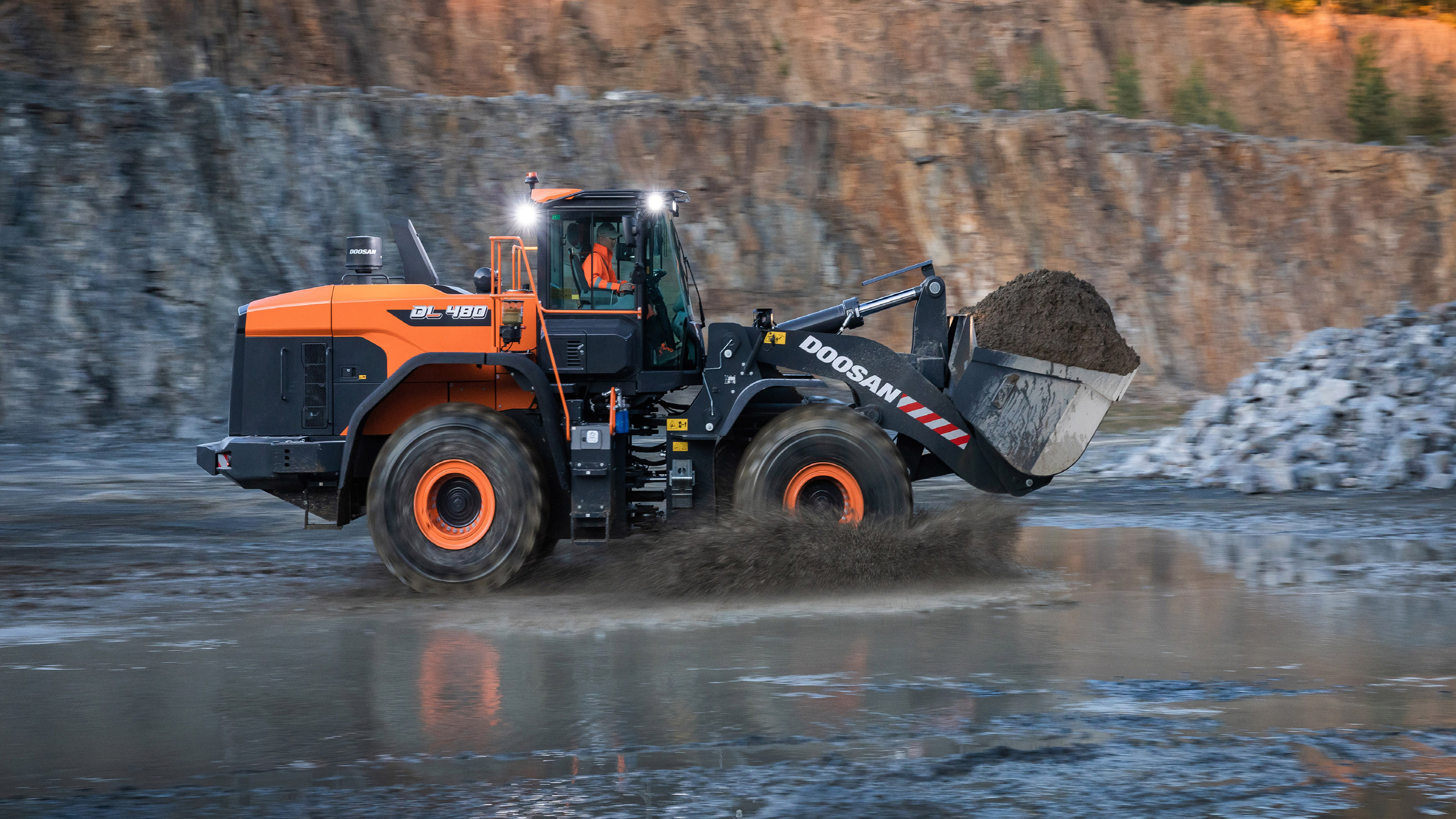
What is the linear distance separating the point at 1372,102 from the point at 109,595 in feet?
130

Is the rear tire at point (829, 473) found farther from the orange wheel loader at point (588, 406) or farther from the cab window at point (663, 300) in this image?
the cab window at point (663, 300)

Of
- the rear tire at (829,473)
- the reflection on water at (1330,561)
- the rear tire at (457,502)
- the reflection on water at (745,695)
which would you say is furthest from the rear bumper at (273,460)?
the reflection on water at (1330,561)

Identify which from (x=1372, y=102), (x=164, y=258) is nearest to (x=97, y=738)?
(x=164, y=258)

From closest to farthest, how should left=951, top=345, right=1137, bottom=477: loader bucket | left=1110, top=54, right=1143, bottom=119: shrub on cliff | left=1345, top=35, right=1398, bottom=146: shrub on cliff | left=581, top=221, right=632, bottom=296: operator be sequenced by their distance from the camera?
1. left=581, top=221, right=632, bottom=296: operator
2. left=951, top=345, right=1137, bottom=477: loader bucket
3. left=1110, top=54, right=1143, bottom=119: shrub on cliff
4. left=1345, top=35, right=1398, bottom=146: shrub on cliff

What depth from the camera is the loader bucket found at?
9852mm

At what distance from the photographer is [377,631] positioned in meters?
8.10

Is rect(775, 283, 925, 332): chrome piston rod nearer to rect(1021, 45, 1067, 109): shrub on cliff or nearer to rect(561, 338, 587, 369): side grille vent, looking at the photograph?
rect(561, 338, 587, 369): side grille vent

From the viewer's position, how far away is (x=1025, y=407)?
390 inches

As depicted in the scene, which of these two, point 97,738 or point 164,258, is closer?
point 97,738

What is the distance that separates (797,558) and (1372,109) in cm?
3700

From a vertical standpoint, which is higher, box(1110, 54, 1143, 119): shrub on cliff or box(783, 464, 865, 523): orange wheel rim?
box(1110, 54, 1143, 119): shrub on cliff

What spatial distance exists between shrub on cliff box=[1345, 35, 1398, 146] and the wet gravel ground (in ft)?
106

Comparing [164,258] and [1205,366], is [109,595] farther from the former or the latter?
[1205,366]

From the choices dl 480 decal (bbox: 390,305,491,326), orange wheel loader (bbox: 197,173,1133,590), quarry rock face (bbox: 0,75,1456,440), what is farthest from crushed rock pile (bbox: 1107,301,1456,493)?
quarry rock face (bbox: 0,75,1456,440)
